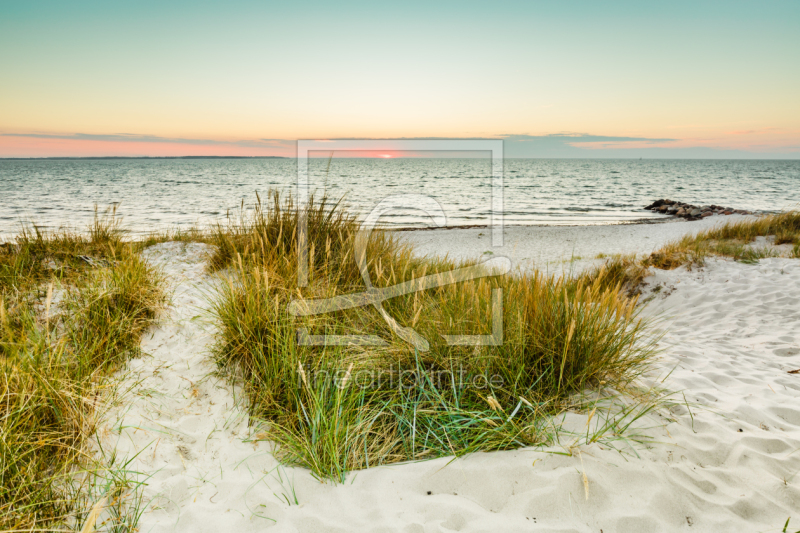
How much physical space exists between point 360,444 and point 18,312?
9.73 feet

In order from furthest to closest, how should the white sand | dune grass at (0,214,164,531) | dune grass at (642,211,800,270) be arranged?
1. dune grass at (642,211,800,270)
2. the white sand
3. dune grass at (0,214,164,531)

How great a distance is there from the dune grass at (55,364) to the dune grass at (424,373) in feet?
2.72

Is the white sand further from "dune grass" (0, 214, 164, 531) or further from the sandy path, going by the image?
"dune grass" (0, 214, 164, 531)

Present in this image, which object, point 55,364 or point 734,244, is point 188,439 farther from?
point 734,244

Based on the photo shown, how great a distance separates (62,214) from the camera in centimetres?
1684

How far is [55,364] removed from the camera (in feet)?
7.75

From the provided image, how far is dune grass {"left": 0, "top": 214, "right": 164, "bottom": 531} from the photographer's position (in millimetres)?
1870

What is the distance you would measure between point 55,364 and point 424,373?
214 centimetres

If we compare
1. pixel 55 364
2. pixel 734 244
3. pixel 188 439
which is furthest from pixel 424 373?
pixel 734 244

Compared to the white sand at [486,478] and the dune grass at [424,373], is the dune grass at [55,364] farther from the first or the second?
the dune grass at [424,373]

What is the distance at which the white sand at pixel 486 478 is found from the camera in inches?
77.7

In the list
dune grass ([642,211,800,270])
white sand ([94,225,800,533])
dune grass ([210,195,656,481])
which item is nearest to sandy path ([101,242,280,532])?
white sand ([94,225,800,533])

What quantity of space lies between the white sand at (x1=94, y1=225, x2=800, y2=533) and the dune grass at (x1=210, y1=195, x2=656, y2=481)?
0.15 m

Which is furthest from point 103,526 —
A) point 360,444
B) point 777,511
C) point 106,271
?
point 777,511
